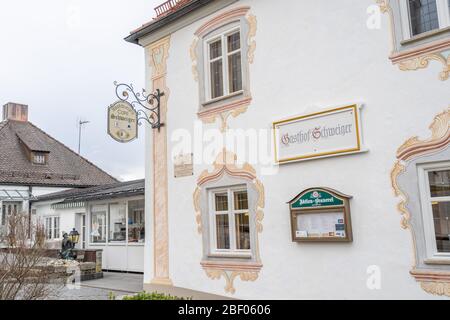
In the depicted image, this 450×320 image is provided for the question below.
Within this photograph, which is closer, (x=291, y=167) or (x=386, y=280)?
(x=386, y=280)

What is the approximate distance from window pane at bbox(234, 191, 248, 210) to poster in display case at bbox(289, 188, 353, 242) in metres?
1.22

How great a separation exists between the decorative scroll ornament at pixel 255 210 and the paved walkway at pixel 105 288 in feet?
8.86

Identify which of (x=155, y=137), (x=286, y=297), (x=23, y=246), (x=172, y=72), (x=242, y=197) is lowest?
(x=286, y=297)

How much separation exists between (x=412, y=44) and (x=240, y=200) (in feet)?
14.0

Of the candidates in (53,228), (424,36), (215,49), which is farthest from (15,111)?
(424,36)

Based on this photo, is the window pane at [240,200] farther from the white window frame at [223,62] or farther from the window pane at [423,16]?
the window pane at [423,16]

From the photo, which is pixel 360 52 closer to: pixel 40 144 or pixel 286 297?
pixel 286 297

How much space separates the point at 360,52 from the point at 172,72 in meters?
4.81

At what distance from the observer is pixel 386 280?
6754 mm

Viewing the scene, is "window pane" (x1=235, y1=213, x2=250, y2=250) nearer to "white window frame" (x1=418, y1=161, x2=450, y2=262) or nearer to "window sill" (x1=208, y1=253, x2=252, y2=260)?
"window sill" (x1=208, y1=253, x2=252, y2=260)

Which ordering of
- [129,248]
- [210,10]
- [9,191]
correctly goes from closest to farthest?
[210,10], [129,248], [9,191]

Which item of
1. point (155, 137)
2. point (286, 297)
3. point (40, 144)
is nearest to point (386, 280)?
point (286, 297)

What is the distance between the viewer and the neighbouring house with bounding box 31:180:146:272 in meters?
14.9

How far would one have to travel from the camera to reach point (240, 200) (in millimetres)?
8969
